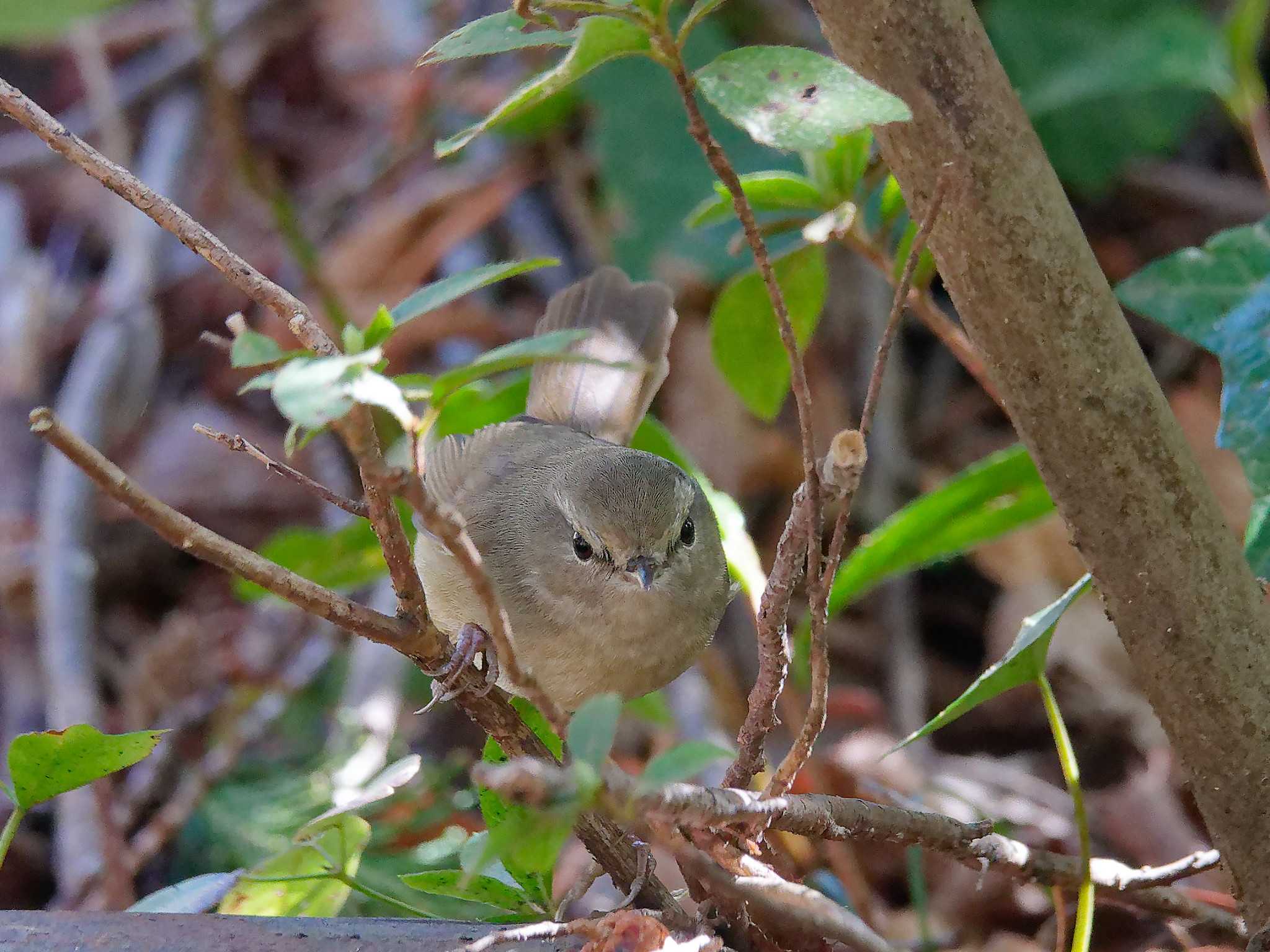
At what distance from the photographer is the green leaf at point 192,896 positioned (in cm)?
167

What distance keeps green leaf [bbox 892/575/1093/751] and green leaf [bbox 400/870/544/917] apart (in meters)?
0.52

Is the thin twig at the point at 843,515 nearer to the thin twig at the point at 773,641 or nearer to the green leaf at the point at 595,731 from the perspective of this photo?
the thin twig at the point at 773,641

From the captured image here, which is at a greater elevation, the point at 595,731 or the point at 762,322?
the point at 762,322

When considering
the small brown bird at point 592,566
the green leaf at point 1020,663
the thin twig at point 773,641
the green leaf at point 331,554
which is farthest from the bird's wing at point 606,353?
the thin twig at point 773,641

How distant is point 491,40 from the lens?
52.4 inches

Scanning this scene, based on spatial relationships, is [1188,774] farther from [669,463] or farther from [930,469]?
[930,469]

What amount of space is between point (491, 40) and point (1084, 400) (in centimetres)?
83

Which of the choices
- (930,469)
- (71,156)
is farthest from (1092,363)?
(930,469)

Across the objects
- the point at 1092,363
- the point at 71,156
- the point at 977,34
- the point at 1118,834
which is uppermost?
the point at 71,156

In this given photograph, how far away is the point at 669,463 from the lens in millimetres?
2730

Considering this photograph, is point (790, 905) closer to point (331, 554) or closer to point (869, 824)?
point (869, 824)

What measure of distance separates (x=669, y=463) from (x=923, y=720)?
1532 millimetres

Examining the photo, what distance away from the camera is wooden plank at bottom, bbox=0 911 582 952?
1517mm

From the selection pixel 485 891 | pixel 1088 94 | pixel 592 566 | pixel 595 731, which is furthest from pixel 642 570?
pixel 1088 94
